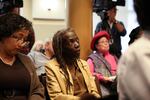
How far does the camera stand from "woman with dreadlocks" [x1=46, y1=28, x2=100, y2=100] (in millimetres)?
2783

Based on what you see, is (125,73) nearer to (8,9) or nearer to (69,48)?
(69,48)

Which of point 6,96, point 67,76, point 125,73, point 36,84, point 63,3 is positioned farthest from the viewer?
point 63,3

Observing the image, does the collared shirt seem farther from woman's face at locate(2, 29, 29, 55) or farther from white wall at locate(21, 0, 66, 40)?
white wall at locate(21, 0, 66, 40)

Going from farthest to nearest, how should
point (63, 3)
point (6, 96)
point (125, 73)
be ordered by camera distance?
point (63, 3) → point (6, 96) → point (125, 73)

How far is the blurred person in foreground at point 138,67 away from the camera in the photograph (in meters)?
0.79

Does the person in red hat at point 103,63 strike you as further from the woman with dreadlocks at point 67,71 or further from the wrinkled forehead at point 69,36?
the wrinkled forehead at point 69,36

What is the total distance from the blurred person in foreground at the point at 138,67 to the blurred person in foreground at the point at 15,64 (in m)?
1.59

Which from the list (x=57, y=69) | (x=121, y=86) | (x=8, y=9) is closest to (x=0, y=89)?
(x=57, y=69)

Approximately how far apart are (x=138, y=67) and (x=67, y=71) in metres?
2.04

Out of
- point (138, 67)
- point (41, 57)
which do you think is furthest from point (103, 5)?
point (138, 67)

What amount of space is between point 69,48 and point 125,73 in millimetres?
2053

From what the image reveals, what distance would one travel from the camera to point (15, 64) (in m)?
2.43

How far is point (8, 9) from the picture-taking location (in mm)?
3539

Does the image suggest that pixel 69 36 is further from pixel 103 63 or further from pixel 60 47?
pixel 103 63
